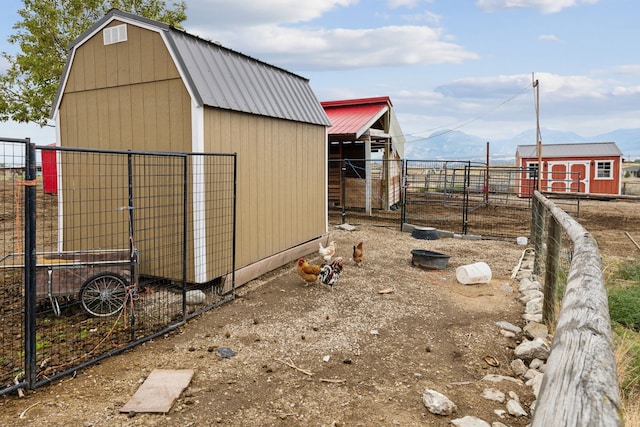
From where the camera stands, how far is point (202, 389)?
369 cm

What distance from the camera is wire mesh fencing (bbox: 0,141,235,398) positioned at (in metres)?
4.59

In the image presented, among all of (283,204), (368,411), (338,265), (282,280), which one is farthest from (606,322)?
(283,204)

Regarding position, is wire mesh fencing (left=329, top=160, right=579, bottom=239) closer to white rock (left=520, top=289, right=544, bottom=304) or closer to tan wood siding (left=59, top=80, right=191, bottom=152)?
white rock (left=520, top=289, right=544, bottom=304)

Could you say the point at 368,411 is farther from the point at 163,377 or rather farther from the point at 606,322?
the point at 606,322

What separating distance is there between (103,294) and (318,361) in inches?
108

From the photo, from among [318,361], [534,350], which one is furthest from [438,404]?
[534,350]

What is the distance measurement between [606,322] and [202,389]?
10.1 feet

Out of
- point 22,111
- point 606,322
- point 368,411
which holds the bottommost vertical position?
point 368,411

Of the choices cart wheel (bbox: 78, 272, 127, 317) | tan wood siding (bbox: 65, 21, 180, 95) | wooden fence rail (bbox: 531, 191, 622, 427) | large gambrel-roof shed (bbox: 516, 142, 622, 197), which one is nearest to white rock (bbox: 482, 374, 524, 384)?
wooden fence rail (bbox: 531, 191, 622, 427)

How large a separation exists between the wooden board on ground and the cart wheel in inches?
65.4

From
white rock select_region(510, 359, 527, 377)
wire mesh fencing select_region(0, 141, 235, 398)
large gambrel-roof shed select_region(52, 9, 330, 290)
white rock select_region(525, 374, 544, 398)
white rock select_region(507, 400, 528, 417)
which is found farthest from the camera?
large gambrel-roof shed select_region(52, 9, 330, 290)

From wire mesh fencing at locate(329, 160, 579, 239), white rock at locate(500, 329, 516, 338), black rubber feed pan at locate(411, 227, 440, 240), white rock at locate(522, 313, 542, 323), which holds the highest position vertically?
wire mesh fencing at locate(329, 160, 579, 239)

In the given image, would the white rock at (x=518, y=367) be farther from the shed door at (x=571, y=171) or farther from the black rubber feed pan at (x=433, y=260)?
the shed door at (x=571, y=171)

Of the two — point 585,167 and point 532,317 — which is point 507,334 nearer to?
point 532,317
